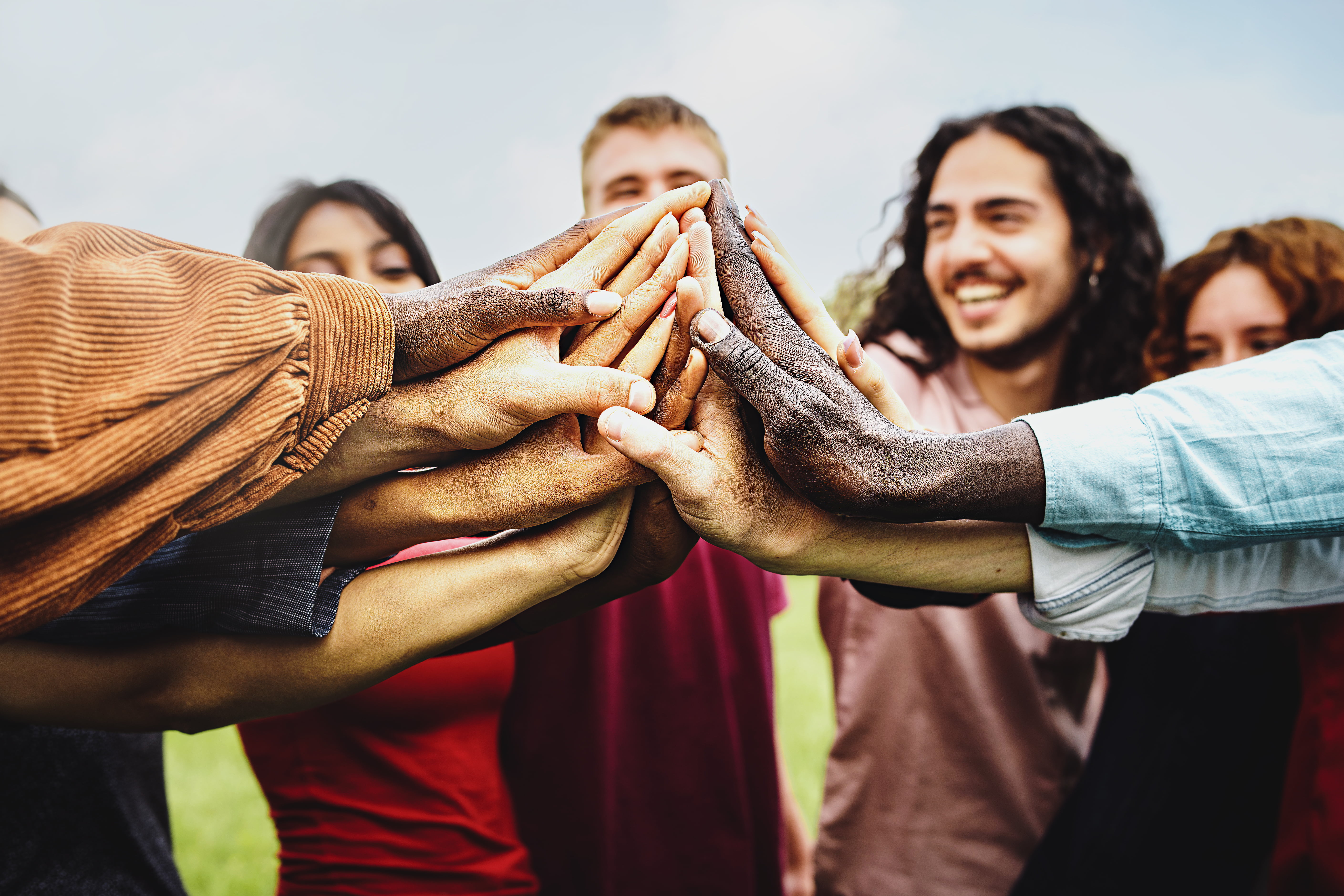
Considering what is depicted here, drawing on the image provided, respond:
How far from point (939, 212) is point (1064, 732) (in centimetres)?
164

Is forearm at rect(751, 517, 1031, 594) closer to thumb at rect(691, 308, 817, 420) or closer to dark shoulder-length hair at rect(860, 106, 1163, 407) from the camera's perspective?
thumb at rect(691, 308, 817, 420)

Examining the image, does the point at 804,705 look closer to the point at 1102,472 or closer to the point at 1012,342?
the point at 1012,342

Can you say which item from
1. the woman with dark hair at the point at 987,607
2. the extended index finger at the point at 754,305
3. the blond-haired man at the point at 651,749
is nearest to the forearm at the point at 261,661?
the extended index finger at the point at 754,305

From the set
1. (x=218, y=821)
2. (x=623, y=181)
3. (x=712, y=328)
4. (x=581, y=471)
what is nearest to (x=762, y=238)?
(x=712, y=328)

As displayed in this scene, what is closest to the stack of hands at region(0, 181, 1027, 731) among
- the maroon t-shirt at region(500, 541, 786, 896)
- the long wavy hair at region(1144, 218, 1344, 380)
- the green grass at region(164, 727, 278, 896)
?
the maroon t-shirt at region(500, 541, 786, 896)

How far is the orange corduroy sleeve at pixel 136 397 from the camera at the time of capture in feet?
2.57

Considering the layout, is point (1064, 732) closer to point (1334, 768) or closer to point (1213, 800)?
point (1213, 800)

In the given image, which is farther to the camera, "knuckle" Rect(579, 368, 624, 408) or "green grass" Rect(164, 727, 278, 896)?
"green grass" Rect(164, 727, 278, 896)

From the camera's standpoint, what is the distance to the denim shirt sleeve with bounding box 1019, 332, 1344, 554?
1161mm

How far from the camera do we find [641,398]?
3.84 feet

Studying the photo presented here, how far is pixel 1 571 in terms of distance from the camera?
82 centimetres

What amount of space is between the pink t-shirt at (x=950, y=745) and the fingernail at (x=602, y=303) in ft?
3.92

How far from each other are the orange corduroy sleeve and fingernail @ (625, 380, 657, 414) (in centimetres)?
41

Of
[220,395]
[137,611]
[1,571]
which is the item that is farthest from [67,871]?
[220,395]
